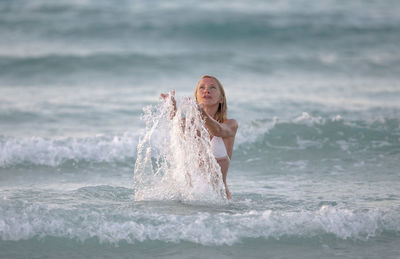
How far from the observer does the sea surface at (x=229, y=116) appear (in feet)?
16.1

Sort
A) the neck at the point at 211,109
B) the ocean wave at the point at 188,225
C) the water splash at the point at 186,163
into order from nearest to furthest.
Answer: the ocean wave at the point at 188,225
the water splash at the point at 186,163
the neck at the point at 211,109

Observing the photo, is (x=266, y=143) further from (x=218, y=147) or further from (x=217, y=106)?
(x=218, y=147)

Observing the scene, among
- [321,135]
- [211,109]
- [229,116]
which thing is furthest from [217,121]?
[229,116]

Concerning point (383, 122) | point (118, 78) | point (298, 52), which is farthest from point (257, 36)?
point (383, 122)

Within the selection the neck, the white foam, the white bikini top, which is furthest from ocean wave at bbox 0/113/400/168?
the white bikini top

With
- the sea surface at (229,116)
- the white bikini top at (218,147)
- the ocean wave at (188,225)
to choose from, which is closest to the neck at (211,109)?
the white bikini top at (218,147)

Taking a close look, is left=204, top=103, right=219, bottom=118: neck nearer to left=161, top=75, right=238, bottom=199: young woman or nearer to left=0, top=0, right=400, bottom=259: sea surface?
left=161, top=75, right=238, bottom=199: young woman

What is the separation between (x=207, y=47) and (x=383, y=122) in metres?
9.68

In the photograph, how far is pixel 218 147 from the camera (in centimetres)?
600

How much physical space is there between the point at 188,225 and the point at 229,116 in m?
6.71

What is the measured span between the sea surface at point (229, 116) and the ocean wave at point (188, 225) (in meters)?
0.01

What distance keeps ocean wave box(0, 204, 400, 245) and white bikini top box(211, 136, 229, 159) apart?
0.89m

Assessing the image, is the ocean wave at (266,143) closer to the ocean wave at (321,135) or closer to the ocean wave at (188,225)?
the ocean wave at (321,135)

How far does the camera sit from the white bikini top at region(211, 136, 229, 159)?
5984mm
